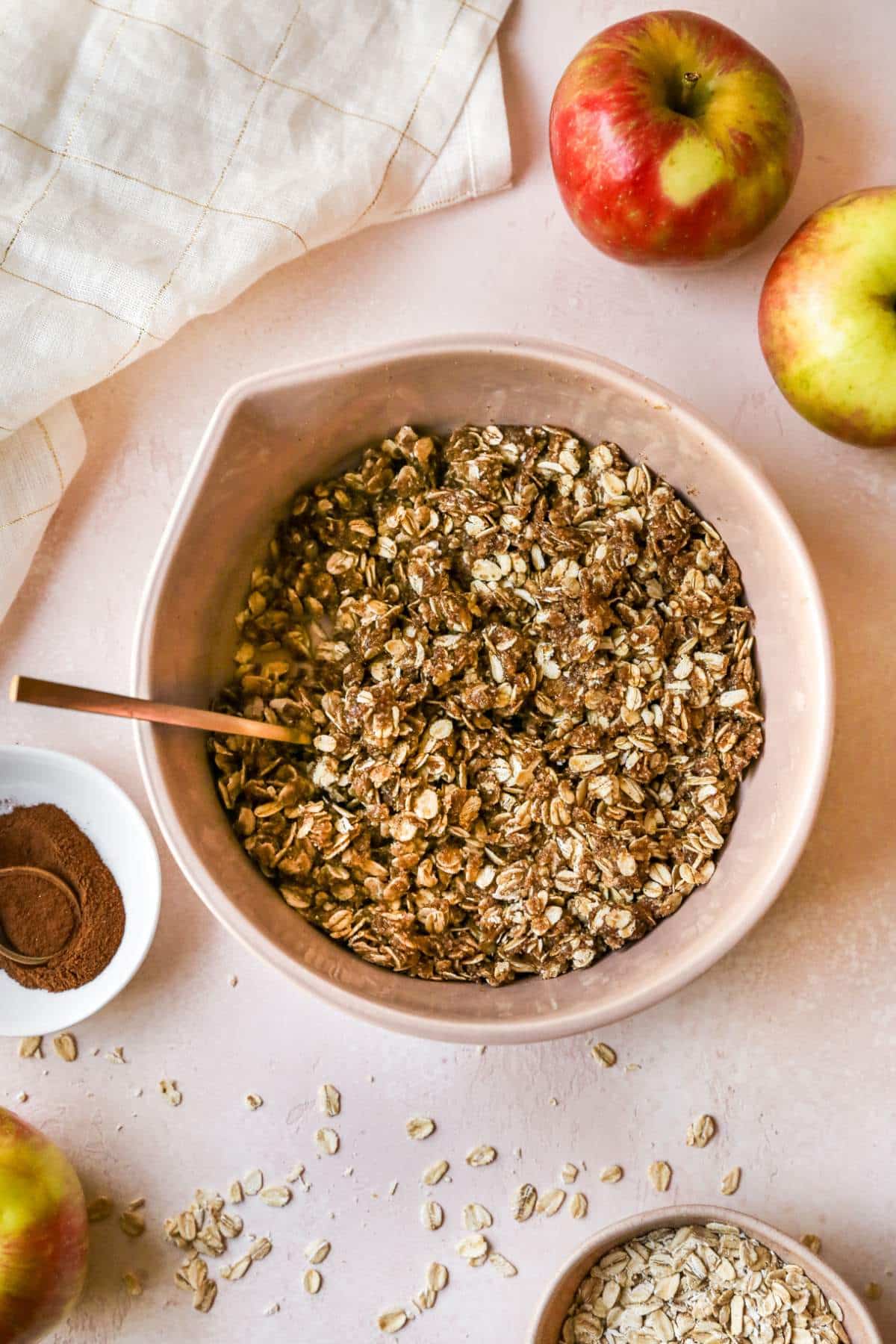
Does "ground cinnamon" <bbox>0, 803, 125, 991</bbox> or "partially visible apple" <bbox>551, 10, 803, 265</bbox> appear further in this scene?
"ground cinnamon" <bbox>0, 803, 125, 991</bbox>

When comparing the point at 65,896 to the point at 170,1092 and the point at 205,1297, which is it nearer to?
the point at 170,1092

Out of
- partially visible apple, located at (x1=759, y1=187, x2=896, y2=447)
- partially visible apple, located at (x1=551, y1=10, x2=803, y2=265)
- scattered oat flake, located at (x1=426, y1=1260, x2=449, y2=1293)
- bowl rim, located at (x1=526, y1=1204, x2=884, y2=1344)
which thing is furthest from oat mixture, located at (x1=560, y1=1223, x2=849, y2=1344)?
partially visible apple, located at (x1=551, y1=10, x2=803, y2=265)

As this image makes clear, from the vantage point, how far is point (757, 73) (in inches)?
40.8

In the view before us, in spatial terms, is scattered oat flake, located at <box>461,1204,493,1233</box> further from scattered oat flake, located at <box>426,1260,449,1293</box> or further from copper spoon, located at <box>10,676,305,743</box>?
copper spoon, located at <box>10,676,305,743</box>

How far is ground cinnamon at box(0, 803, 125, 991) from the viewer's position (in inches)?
45.2

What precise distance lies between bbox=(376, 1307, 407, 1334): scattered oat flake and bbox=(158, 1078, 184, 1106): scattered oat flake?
0.32 meters

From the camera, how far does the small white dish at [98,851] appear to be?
113 cm

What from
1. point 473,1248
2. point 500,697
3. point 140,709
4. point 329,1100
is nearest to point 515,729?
point 500,697

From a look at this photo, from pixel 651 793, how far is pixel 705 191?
1.88 ft

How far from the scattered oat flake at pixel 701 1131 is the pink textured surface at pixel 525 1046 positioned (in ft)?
0.04

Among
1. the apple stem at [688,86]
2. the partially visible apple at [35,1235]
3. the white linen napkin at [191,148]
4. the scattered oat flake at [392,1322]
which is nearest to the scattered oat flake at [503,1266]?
the scattered oat flake at [392,1322]

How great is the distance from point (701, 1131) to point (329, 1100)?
1.31 ft

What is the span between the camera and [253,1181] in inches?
46.4

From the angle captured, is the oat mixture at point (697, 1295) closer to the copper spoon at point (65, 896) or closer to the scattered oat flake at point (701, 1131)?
the scattered oat flake at point (701, 1131)
